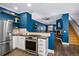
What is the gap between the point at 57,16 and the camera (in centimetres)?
207

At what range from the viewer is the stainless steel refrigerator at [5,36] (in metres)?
2.13

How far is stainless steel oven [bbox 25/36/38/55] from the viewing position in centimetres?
234

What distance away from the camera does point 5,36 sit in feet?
7.36

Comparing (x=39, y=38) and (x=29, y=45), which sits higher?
(x=39, y=38)

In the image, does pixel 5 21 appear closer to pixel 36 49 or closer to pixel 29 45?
pixel 29 45

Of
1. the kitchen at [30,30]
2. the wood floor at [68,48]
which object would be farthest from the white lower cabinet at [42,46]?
the wood floor at [68,48]

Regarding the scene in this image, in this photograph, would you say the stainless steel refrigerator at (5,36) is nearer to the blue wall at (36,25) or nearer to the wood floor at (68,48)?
the wood floor at (68,48)

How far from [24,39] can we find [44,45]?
79 cm

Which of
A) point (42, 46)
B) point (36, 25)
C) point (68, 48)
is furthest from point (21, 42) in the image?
point (68, 48)

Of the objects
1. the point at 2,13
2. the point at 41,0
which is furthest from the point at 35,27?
the point at 2,13

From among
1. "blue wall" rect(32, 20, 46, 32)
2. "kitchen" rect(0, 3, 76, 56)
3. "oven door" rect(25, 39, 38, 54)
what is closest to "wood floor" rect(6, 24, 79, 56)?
"kitchen" rect(0, 3, 76, 56)

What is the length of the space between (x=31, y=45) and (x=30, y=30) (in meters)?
0.51

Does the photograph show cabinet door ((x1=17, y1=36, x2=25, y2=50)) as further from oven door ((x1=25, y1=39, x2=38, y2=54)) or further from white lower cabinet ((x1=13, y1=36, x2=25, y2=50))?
oven door ((x1=25, y1=39, x2=38, y2=54))

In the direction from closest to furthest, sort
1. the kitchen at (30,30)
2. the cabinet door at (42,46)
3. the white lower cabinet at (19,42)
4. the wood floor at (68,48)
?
the wood floor at (68,48) < the kitchen at (30,30) < the cabinet door at (42,46) < the white lower cabinet at (19,42)
